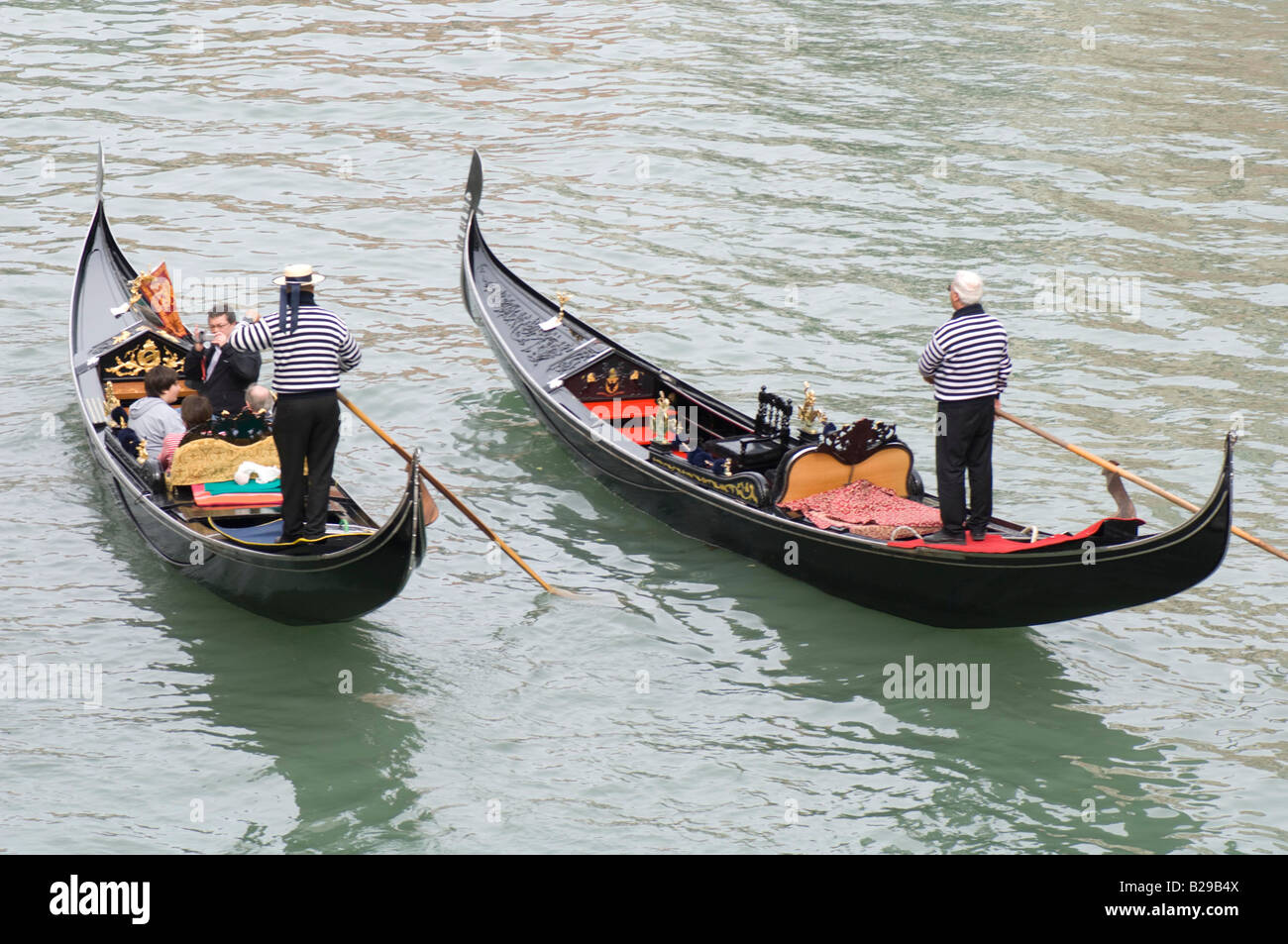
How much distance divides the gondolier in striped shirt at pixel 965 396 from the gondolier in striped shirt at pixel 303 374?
6.21ft

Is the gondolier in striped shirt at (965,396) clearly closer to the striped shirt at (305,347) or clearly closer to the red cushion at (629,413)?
the red cushion at (629,413)

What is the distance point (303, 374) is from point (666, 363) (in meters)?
3.08

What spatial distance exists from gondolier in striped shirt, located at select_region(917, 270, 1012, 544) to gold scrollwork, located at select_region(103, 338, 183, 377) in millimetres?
3344

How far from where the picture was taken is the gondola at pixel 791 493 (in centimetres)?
466

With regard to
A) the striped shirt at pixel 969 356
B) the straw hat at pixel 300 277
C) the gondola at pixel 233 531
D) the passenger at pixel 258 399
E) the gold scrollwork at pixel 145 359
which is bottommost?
the gondola at pixel 233 531

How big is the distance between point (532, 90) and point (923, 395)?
544 cm

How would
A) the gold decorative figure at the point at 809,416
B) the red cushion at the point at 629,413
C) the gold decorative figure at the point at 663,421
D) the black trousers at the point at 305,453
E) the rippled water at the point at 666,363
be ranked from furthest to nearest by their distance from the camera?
1. the red cushion at the point at 629,413
2. the gold decorative figure at the point at 663,421
3. the gold decorative figure at the point at 809,416
4. the black trousers at the point at 305,453
5. the rippled water at the point at 666,363

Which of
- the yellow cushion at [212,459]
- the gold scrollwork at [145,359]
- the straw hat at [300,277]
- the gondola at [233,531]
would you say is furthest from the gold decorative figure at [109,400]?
the straw hat at [300,277]

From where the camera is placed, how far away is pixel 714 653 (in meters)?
5.16

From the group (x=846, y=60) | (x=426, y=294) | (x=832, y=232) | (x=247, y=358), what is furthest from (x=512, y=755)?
(x=846, y=60)

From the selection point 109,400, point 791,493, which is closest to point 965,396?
point 791,493

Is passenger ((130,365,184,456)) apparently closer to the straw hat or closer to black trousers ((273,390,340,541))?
black trousers ((273,390,340,541))
